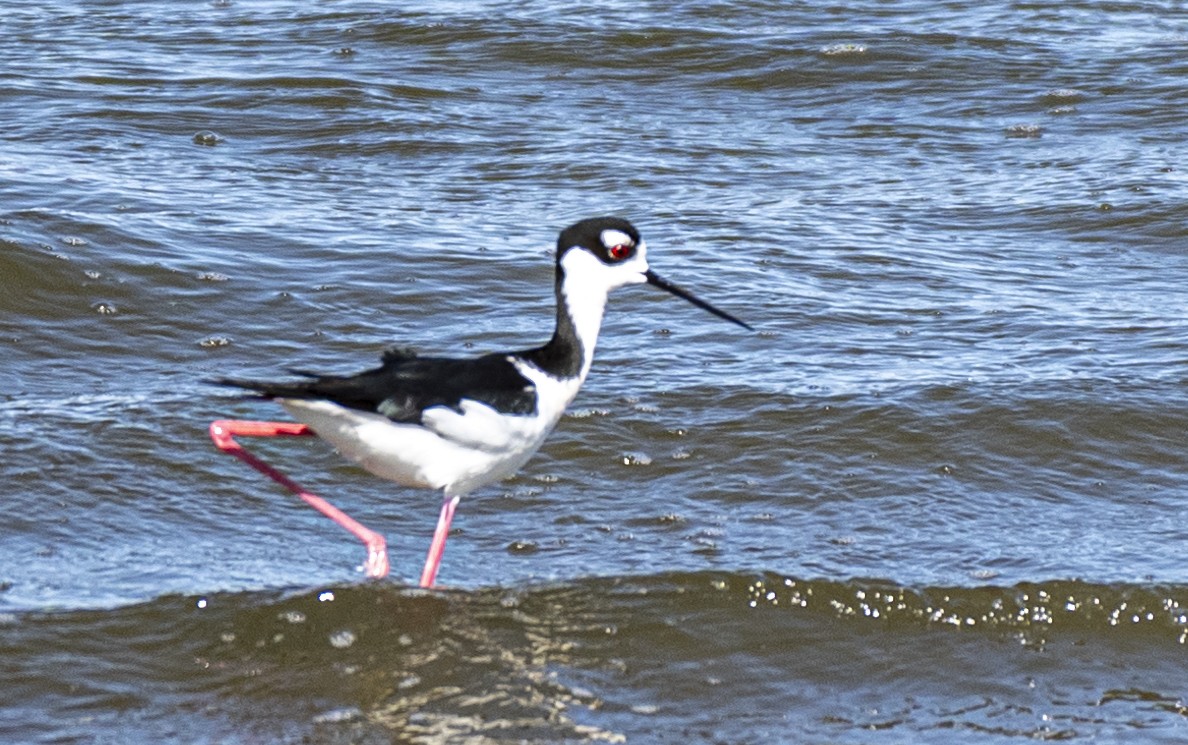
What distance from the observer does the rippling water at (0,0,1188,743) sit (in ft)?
17.9

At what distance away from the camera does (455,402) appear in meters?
5.56

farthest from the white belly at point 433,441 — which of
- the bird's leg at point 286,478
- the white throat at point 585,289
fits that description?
the white throat at point 585,289

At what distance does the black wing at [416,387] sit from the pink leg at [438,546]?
1.47 ft

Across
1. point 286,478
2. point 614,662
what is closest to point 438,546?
point 286,478

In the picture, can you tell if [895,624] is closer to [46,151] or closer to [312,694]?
[312,694]

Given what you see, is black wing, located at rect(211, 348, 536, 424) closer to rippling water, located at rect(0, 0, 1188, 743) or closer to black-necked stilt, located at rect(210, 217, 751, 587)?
black-necked stilt, located at rect(210, 217, 751, 587)

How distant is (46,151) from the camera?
10.2 m

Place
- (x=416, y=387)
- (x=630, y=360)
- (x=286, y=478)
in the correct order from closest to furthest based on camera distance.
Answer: (x=416, y=387)
(x=286, y=478)
(x=630, y=360)

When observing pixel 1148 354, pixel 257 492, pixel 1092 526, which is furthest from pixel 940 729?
pixel 1148 354

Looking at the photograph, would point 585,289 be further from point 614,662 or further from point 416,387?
point 614,662

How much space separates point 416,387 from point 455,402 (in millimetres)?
129

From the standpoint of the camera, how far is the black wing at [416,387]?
5.37m

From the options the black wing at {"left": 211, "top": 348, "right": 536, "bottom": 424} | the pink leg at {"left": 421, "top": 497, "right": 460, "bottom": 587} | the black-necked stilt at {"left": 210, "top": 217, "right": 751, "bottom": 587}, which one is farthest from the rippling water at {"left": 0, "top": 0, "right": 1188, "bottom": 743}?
the black wing at {"left": 211, "top": 348, "right": 536, "bottom": 424}

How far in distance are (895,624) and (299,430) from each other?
6.63 ft
